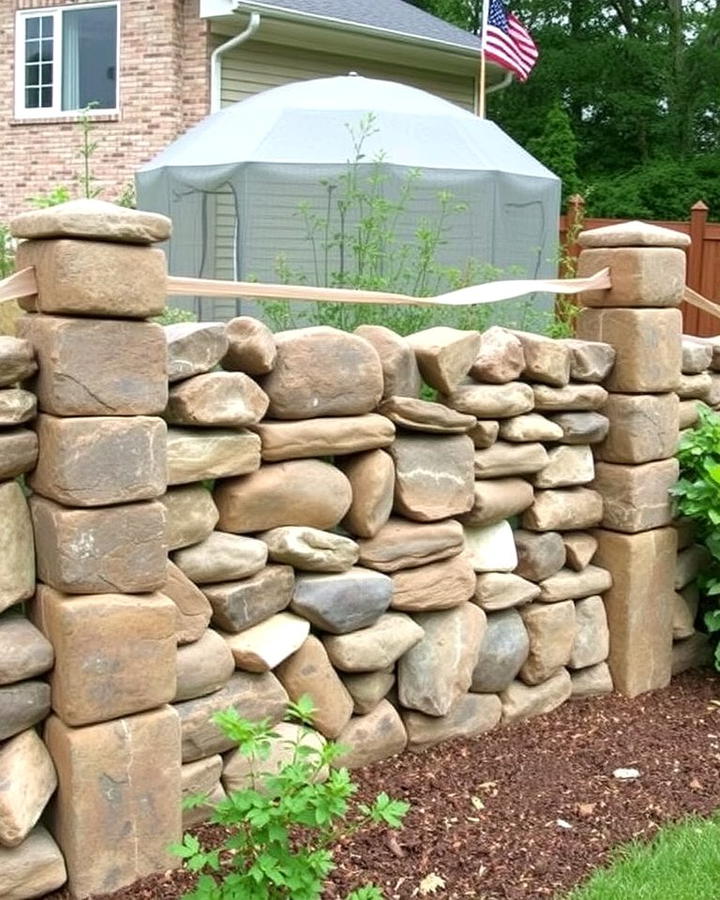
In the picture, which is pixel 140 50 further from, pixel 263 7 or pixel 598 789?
pixel 598 789

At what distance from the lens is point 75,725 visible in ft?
9.72

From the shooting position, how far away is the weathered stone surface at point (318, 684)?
3.56 metres

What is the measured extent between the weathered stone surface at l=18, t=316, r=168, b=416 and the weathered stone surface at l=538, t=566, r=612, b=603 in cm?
188

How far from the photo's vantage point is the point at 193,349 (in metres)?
Answer: 3.25

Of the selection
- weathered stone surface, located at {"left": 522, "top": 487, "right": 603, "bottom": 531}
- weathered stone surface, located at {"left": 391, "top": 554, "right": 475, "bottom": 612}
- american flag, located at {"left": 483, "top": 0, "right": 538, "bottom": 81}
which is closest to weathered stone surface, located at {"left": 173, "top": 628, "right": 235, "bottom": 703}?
weathered stone surface, located at {"left": 391, "top": 554, "right": 475, "bottom": 612}

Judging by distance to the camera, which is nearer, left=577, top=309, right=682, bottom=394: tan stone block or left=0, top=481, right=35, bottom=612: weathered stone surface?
left=0, top=481, right=35, bottom=612: weathered stone surface

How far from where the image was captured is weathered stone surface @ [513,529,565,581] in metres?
4.30

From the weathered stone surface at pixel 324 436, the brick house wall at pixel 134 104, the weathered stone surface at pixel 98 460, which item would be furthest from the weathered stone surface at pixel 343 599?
the brick house wall at pixel 134 104

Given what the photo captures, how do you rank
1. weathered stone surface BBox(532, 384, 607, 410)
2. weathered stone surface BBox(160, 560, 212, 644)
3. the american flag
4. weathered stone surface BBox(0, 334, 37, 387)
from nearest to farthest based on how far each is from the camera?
weathered stone surface BBox(0, 334, 37, 387)
weathered stone surface BBox(160, 560, 212, 644)
weathered stone surface BBox(532, 384, 607, 410)
the american flag

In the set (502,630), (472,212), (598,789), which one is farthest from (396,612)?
(472,212)

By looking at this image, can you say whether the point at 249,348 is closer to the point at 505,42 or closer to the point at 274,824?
the point at 274,824

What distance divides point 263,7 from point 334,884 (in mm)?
11819

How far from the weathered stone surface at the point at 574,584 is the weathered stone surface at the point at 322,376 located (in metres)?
1.14

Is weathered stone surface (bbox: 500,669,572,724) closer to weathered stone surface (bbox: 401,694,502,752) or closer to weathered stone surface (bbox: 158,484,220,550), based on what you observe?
weathered stone surface (bbox: 401,694,502,752)
